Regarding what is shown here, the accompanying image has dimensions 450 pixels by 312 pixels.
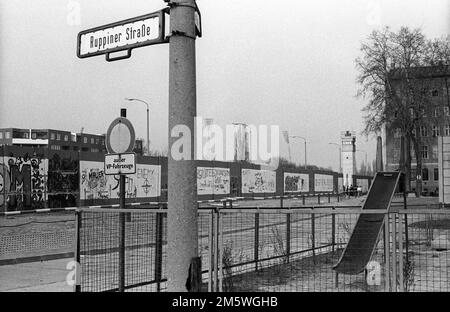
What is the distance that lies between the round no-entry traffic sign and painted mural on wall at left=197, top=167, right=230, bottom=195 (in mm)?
31029

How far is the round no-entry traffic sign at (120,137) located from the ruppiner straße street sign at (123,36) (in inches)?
99.0

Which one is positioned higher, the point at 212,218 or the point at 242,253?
the point at 212,218

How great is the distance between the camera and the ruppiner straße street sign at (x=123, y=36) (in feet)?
14.4

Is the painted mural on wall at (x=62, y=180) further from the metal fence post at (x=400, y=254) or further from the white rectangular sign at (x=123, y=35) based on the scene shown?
the metal fence post at (x=400, y=254)

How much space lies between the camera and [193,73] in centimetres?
411

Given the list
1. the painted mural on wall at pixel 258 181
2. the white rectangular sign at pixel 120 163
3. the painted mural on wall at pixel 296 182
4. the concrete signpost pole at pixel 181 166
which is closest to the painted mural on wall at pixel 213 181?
the painted mural on wall at pixel 258 181

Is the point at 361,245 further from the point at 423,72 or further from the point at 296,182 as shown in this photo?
the point at 423,72

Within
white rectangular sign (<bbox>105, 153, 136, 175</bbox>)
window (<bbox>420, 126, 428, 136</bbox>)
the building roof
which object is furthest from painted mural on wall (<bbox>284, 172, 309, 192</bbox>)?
white rectangular sign (<bbox>105, 153, 136, 175</bbox>)

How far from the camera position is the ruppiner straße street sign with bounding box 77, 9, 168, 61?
14.4 feet

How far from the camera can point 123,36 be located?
4.65 meters
